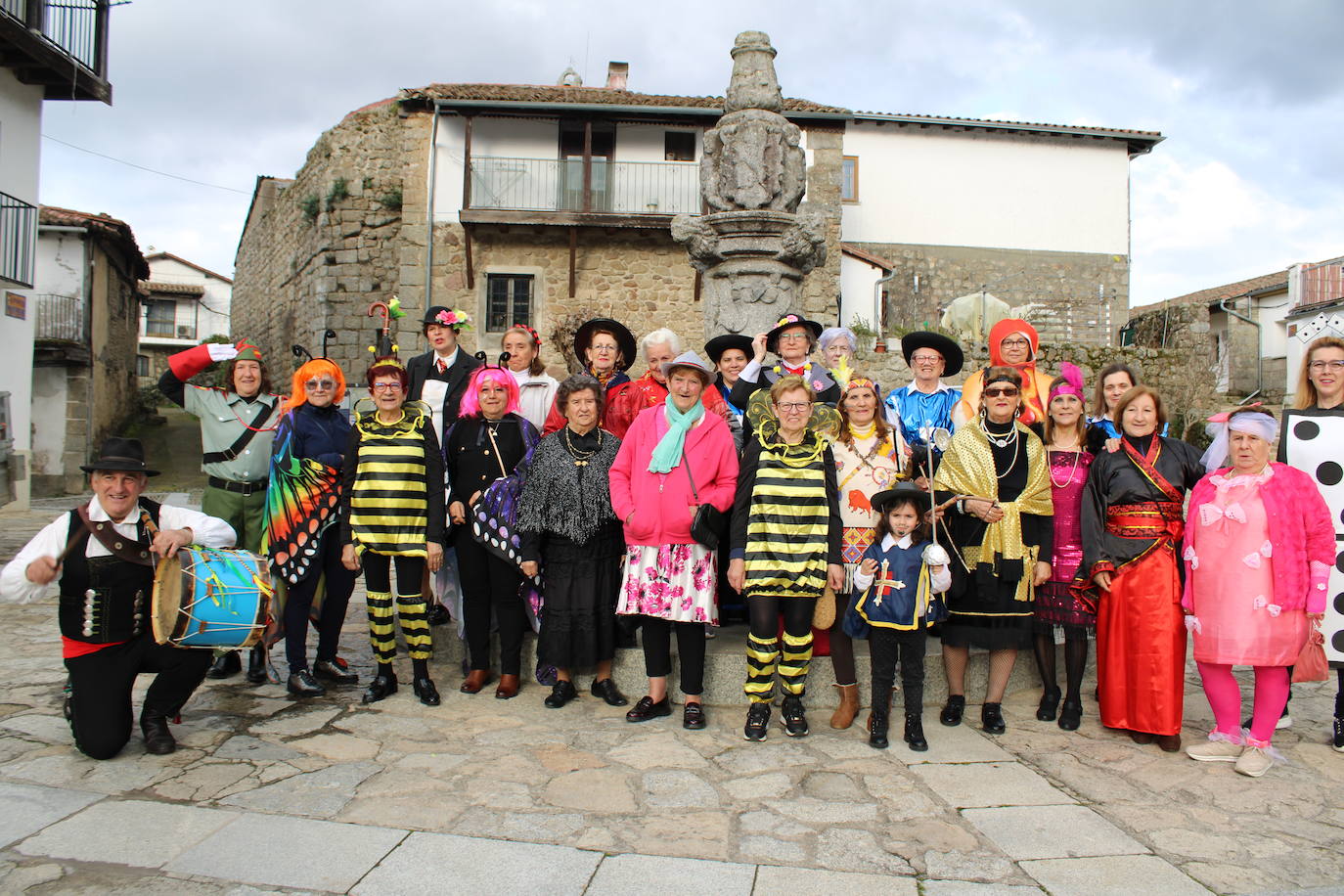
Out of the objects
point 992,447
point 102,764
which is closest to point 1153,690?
point 992,447

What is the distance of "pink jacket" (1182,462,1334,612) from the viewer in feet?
13.2

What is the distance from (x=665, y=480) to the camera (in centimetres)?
442

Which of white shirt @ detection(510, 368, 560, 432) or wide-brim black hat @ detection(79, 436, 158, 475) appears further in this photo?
white shirt @ detection(510, 368, 560, 432)

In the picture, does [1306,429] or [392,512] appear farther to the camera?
[392,512]

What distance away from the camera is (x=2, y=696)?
4.68m

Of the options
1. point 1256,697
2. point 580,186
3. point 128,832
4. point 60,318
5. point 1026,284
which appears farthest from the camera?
point 1026,284

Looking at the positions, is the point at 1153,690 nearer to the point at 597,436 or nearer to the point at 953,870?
the point at 953,870

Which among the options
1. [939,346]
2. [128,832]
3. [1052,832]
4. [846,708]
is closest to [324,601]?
[128,832]

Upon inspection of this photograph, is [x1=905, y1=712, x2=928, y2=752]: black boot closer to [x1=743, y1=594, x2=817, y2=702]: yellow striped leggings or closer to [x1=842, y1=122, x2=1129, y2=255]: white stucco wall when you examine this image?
[x1=743, y1=594, x2=817, y2=702]: yellow striped leggings

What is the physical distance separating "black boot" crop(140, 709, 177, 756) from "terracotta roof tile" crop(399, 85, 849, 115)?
16.3 meters

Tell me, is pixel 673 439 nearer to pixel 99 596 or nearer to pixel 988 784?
pixel 988 784

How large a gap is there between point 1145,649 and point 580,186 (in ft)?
53.4

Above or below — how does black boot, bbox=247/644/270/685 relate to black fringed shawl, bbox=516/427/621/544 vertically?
below

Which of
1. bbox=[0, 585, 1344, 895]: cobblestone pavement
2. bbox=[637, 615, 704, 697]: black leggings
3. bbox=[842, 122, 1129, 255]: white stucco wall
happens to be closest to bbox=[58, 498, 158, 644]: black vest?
bbox=[0, 585, 1344, 895]: cobblestone pavement
